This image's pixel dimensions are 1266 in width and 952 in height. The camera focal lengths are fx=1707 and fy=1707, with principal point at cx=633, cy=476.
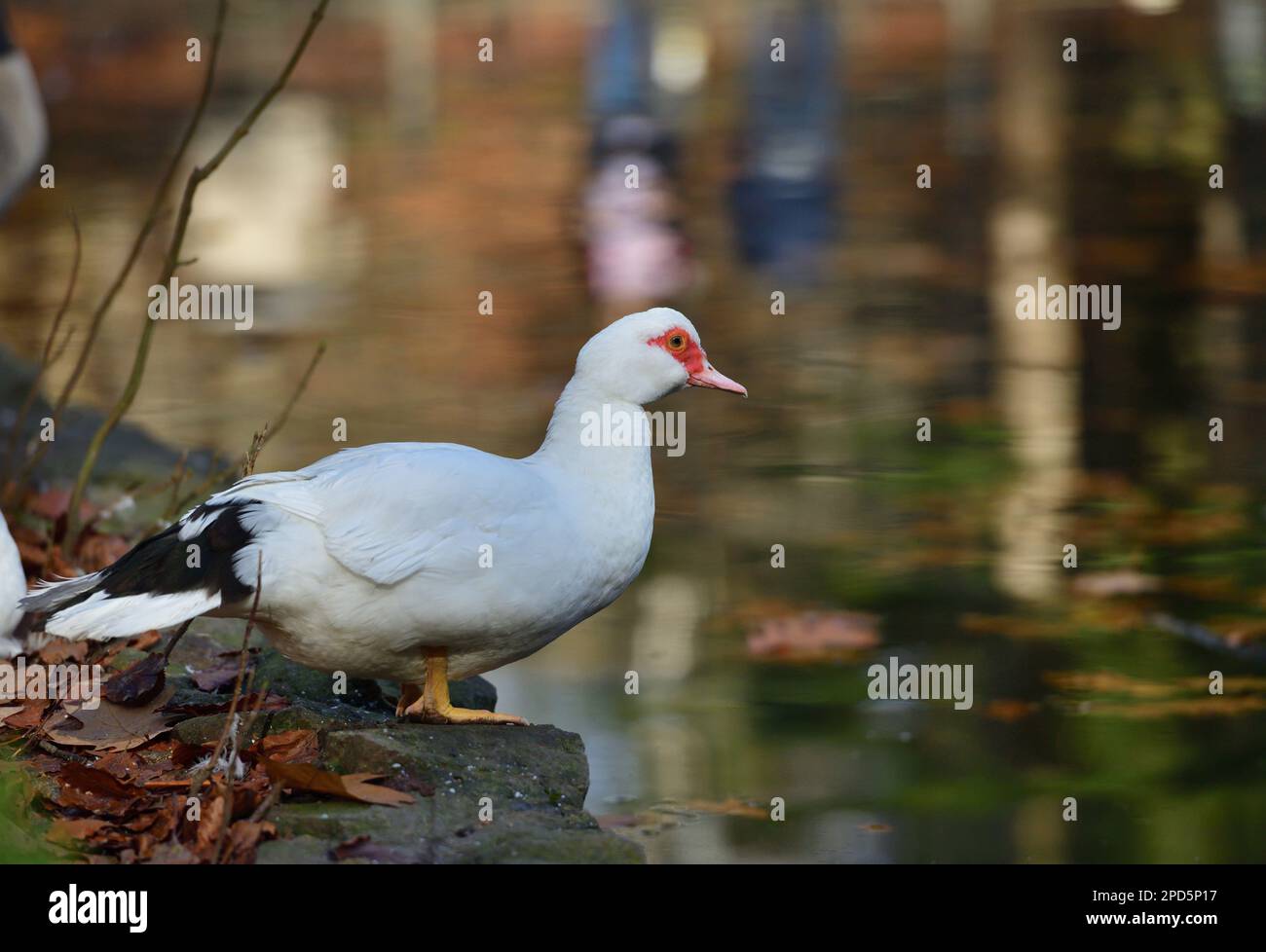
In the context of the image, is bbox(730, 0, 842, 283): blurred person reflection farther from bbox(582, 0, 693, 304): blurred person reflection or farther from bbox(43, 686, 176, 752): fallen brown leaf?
bbox(43, 686, 176, 752): fallen brown leaf

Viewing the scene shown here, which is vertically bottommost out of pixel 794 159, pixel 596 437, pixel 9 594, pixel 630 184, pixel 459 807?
pixel 459 807

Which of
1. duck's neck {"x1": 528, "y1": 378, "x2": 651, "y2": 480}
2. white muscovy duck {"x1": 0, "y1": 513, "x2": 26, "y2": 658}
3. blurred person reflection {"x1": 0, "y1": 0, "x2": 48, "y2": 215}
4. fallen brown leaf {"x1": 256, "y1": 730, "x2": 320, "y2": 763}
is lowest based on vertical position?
fallen brown leaf {"x1": 256, "y1": 730, "x2": 320, "y2": 763}

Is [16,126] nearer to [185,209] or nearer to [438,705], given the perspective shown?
[185,209]

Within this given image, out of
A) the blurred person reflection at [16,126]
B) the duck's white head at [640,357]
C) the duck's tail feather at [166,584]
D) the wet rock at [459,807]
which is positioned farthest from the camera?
the blurred person reflection at [16,126]

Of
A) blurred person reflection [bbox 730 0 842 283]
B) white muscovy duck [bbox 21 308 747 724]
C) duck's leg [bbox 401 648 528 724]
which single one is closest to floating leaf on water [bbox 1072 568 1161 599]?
white muscovy duck [bbox 21 308 747 724]

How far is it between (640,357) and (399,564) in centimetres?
74

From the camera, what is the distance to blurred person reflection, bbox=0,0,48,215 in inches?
262

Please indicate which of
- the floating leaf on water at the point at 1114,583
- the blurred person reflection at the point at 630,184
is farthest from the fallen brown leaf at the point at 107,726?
the blurred person reflection at the point at 630,184

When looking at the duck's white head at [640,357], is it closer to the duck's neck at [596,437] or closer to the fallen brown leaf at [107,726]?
the duck's neck at [596,437]

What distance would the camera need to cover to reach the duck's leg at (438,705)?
3.63 m

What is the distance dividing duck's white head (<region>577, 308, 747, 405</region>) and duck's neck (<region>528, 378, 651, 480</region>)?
25mm

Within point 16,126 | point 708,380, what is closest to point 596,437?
point 708,380

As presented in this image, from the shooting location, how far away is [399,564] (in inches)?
135

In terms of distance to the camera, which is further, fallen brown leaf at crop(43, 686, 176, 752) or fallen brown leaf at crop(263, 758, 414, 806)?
fallen brown leaf at crop(43, 686, 176, 752)
